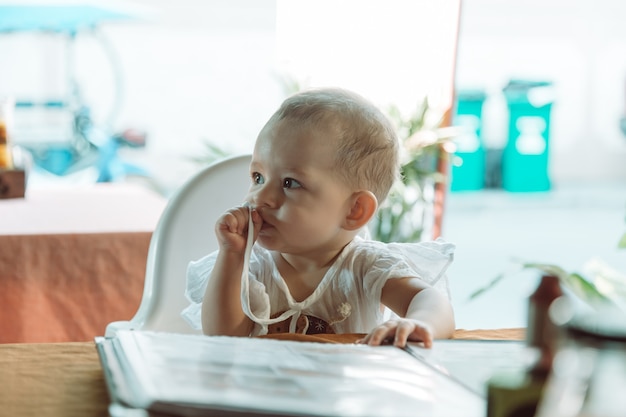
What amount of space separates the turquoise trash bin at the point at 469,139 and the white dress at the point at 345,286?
7.11 m

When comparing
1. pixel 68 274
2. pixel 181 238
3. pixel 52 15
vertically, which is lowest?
pixel 68 274

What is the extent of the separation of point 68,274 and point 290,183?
0.93m

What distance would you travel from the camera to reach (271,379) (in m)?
0.60

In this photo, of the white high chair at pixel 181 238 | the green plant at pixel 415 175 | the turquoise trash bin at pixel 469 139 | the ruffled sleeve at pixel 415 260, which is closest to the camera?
the ruffled sleeve at pixel 415 260

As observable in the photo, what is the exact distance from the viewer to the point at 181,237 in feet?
4.66

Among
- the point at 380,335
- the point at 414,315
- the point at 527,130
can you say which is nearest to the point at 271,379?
the point at 380,335

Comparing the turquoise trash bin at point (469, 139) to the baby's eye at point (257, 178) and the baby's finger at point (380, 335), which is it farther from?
the baby's finger at point (380, 335)

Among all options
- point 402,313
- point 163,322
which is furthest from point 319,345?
point 163,322

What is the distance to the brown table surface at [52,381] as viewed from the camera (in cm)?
63

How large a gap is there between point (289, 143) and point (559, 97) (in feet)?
34.1

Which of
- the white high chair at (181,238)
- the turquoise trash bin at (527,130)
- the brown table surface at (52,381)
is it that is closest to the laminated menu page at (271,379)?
the brown table surface at (52,381)

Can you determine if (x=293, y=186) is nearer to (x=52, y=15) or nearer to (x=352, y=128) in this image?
(x=352, y=128)

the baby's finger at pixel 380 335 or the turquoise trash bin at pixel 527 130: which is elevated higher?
the baby's finger at pixel 380 335

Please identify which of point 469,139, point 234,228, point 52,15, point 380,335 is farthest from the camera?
point 469,139
